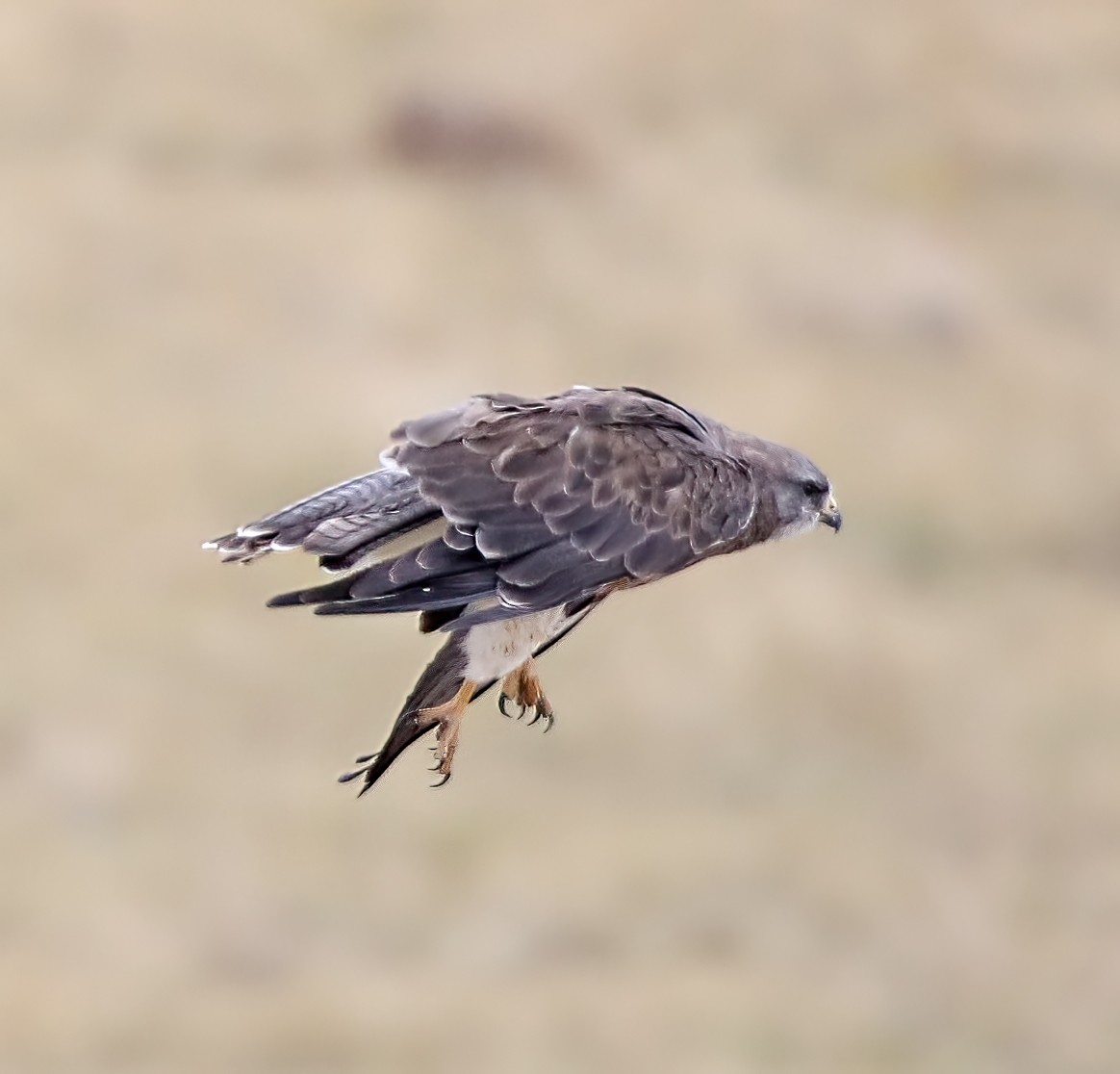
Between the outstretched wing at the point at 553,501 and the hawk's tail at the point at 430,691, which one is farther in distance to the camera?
the hawk's tail at the point at 430,691

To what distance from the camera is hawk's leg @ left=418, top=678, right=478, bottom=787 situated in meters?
8.52

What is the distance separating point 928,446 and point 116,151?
1768cm

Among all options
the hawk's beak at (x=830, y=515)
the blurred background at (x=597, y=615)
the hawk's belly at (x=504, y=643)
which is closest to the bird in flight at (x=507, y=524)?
the hawk's belly at (x=504, y=643)

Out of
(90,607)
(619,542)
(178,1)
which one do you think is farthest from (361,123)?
(619,542)

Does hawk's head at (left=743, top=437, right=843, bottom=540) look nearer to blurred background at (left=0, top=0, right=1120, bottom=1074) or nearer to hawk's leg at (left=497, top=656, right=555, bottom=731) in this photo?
hawk's leg at (left=497, top=656, right=555, bottom=731)

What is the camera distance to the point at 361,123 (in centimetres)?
5097

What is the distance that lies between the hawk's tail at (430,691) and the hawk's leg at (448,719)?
0.04 metres

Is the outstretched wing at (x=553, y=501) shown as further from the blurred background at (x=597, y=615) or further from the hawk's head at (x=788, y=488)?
the blurred background at (x=597, y=615)

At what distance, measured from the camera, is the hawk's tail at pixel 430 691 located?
336 inches

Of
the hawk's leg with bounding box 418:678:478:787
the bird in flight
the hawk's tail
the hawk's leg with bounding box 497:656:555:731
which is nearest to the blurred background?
the hawk's leg with bounding box 497:656:555:731

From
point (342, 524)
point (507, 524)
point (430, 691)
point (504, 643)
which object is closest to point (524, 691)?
point (430, 691)

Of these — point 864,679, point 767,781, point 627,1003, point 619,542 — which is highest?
point 864,679

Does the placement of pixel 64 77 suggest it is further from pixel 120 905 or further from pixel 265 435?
pixel 120 905

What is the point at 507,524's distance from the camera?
27.3 feet
